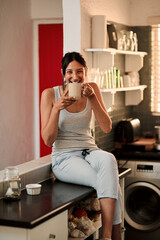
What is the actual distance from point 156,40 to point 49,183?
264 centimetres

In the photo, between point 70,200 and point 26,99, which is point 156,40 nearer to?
point 26,99

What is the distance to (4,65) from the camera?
546 cm

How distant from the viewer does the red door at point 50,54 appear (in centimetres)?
569

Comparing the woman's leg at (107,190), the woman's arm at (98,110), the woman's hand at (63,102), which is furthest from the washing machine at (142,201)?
the woman's hand at (63,102)

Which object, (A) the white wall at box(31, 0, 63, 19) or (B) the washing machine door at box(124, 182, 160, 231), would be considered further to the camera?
(A) the white wall at box(31, 0, 63, 19)

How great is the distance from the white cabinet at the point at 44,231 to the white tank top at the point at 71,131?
71 centimetres

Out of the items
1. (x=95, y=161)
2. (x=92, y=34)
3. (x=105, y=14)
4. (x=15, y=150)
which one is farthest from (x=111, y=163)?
(x=15, y=150)

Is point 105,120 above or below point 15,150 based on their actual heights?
above

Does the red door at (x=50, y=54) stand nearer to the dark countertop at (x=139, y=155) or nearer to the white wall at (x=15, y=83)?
the white wall at (x=15, y=83)

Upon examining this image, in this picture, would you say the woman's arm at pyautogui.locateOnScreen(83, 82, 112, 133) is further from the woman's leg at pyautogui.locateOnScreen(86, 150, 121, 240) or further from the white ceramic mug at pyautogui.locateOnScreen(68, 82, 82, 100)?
the woman's leg at pyautogui.locateOnScreen(86, 150, 121, 240)

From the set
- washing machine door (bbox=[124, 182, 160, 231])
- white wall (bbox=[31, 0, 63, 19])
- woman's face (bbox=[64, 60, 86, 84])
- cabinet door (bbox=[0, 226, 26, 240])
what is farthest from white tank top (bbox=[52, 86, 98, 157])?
white wall (bbox=[31, 0, 63, 19])

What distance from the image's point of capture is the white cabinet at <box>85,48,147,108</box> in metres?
4.10

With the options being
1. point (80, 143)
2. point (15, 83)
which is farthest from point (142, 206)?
point (15, 83)

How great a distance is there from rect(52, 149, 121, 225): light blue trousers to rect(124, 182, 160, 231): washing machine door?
4.44 ft
